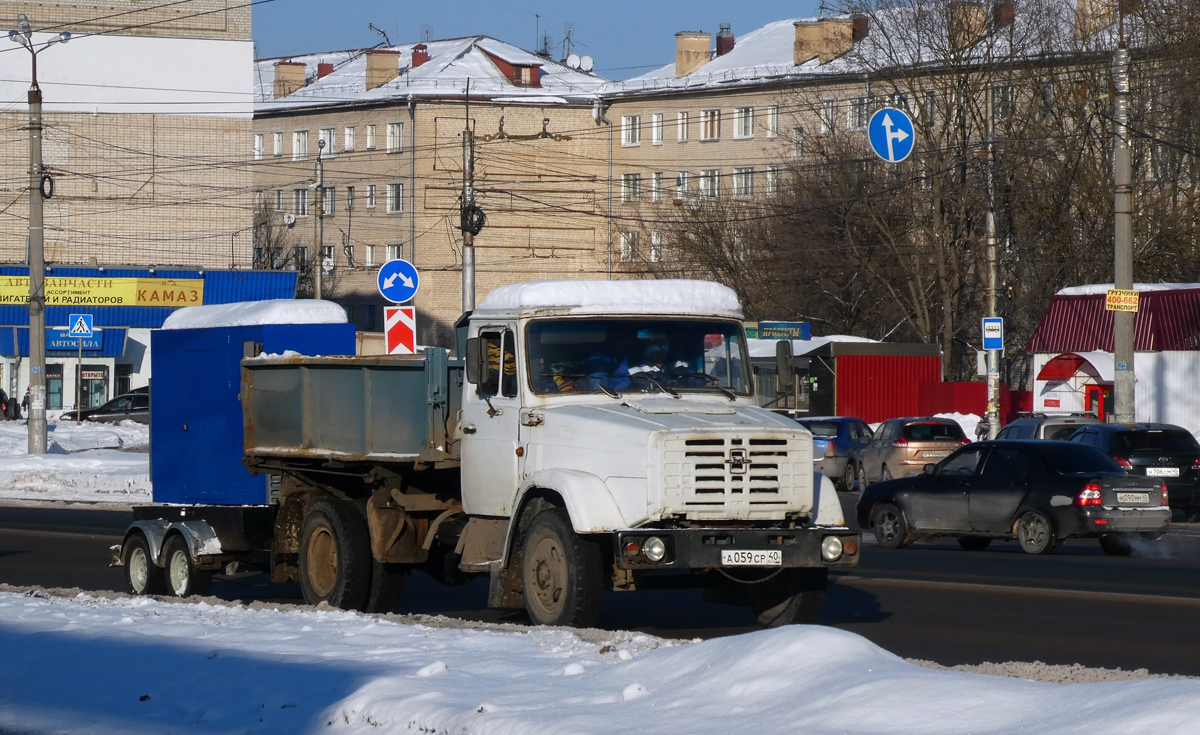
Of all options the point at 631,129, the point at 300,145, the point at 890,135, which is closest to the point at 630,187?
the point at 631,129

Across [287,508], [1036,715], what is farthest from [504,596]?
[1036,715]

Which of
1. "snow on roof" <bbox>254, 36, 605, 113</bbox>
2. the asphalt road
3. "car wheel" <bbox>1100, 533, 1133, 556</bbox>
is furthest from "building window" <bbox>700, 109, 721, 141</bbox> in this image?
"car wheel" <bbox>1100, 533, 1133, 556</bbox>

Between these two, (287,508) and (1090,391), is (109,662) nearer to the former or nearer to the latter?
(287,508)

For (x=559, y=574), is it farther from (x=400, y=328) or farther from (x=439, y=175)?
(x=439, y=175)

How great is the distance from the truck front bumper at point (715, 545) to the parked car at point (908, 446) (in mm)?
23644

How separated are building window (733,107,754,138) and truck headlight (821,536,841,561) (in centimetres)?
6651

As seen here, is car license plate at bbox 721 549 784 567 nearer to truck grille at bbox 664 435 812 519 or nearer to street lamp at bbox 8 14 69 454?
truck grille at bbox 664 435 812 519

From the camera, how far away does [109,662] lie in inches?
363

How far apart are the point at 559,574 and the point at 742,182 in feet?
219

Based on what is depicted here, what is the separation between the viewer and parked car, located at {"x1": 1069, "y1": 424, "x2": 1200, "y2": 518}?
80.8 feet

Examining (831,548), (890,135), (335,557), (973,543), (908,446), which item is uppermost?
(890,135)

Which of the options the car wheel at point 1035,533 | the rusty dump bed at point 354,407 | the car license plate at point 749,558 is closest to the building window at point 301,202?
the car wheel at point 1035,533

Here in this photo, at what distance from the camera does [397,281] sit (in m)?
21.2

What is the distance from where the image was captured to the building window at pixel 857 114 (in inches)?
2400
